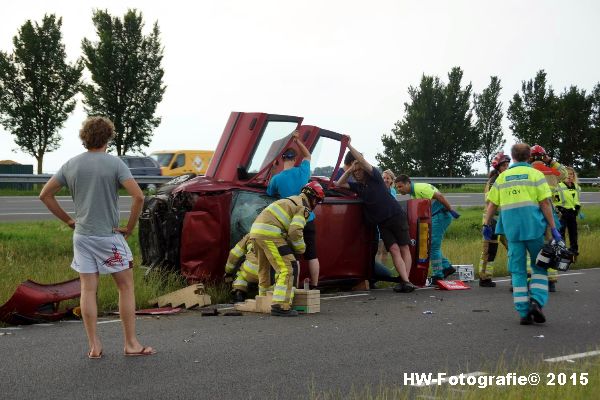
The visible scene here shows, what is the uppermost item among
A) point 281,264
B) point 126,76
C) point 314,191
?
point 126,76

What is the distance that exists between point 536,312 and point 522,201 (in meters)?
1.13

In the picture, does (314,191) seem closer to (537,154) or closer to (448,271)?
(537,154)

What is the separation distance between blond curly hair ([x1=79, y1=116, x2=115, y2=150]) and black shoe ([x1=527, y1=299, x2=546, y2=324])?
14.9 feet

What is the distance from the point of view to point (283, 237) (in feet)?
33.3

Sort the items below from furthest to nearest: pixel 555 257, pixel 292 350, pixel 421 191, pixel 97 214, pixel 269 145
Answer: pixel 421 191
pixel 269 145
pixel 555 257
pixel 292 350
pixel 97 214

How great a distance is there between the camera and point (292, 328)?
8.99 meters

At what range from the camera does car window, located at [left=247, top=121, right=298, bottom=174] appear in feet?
38.7

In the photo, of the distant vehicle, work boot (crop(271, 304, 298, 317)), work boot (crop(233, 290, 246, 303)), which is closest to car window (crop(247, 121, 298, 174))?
work boot (crop(233, 290, 246, 303))

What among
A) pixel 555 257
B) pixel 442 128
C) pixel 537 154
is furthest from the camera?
pixel 442 128

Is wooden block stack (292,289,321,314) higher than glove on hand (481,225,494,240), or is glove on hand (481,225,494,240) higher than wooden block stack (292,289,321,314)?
glove on hand (481,225,494,240)

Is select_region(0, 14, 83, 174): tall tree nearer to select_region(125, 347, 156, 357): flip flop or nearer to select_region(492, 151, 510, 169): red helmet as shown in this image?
select_region(492, 151, 510, 169): red helmet

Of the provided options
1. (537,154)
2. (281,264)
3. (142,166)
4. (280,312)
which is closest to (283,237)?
(281,264)

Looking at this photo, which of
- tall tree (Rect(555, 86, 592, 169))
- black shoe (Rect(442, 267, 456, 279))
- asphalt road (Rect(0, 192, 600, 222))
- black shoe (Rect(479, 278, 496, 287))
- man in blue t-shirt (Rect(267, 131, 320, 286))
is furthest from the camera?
tall tree (Rect(555, 86, 592, 169))

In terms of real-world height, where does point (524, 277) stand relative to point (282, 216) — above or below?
below
